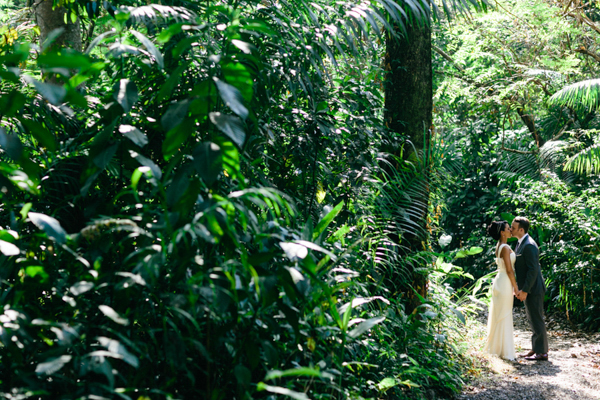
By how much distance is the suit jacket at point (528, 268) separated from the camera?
6238 mm

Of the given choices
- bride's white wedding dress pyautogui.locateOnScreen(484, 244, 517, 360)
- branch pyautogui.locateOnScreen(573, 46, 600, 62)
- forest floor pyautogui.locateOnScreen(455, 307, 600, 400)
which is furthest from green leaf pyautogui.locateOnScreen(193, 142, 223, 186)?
Result: branch pyautogui.locateOnScreen(573, 46, 600, 62)

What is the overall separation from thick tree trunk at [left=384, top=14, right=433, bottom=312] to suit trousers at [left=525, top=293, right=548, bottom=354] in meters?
2.42

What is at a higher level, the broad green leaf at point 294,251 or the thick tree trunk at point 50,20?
the thick tree trunk at point 50,20

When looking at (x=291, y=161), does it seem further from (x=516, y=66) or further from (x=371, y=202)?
(x=516, y=66)

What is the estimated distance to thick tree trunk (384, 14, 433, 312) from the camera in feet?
14.9

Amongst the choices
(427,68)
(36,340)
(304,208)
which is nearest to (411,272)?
(304,208)

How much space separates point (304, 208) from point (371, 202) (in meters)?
0.74

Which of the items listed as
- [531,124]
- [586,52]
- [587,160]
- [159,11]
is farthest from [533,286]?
[531,124]

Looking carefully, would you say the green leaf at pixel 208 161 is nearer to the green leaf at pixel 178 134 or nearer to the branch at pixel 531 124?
the green leaf at pixel 178 134

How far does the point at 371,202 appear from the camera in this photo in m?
4.06

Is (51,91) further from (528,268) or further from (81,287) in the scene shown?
(528,268)

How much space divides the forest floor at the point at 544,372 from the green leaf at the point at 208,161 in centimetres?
353

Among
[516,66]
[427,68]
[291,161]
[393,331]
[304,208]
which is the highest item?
[516,66]

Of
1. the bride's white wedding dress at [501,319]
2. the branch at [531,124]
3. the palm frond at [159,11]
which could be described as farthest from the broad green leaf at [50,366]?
the branch at [531,124]
